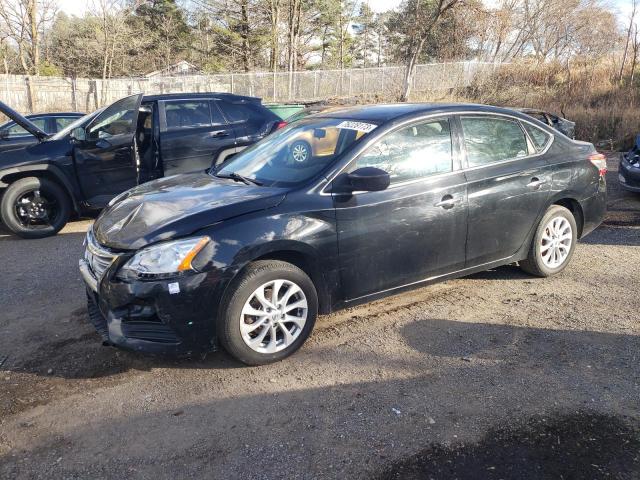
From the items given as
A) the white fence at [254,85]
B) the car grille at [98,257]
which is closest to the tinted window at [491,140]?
the car grille at [98,257]

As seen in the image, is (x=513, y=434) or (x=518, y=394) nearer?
(x=513, y=434)

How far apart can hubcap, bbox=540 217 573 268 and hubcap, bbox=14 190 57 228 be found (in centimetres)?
629

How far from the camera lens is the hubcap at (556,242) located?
4910mm

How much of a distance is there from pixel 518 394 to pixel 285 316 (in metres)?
1.56

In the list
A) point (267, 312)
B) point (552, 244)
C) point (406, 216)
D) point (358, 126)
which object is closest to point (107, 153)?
point (358, 126)

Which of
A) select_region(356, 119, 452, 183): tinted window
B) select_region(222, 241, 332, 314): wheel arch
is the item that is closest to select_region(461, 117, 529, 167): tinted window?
select_region(356, 119, 452, 183): tinted window

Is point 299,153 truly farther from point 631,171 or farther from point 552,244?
point 631,171

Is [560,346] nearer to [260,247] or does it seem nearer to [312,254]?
[312,254]

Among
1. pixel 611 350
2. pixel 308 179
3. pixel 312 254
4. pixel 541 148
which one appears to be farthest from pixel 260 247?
pixel 541 148

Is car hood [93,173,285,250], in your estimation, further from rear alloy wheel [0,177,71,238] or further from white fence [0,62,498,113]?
white fence [0,62,498,113]

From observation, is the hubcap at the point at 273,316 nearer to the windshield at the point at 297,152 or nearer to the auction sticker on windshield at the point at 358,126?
the windshield at the point at 297,152

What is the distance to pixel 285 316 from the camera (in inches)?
138

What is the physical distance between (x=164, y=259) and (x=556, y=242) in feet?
12.3

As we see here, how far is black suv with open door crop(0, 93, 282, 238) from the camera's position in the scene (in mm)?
6926
